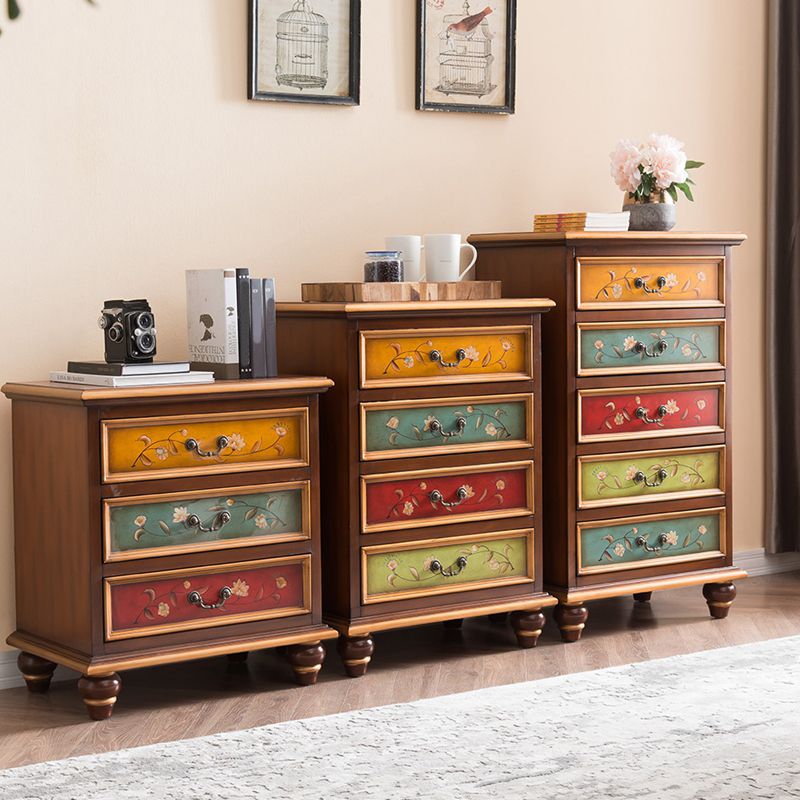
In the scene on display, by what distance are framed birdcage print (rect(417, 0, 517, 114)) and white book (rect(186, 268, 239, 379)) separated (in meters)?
0.95

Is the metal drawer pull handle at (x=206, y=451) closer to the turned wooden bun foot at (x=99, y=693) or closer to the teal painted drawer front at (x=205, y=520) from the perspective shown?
the teal painted drawer front at (x=205, y=520)

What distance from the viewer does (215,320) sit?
10.8 ft

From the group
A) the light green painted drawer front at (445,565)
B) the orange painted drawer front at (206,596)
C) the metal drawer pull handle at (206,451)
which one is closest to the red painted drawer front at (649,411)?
the light green painted drawer front at (445,565)

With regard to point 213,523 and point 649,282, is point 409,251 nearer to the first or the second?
point 649,282

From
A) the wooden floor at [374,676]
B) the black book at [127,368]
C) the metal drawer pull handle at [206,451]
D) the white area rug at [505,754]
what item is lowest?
the wooden floor at [374,676]

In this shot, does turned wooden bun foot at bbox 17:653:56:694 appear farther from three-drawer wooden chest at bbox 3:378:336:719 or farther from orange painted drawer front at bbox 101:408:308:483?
orange painted drawer front at bbox 101:408:308:483

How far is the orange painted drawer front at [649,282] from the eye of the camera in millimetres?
3686

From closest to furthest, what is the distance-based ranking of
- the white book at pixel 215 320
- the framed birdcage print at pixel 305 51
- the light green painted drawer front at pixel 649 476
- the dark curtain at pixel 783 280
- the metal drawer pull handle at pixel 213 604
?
the metal drawer pull handle at pixel 213 604
the white book at pixel 215 320
the framed birdcage print at pixel 305 51
the light green painted drawer front at pixel 649 476
the dark curtain at pixel 783 280

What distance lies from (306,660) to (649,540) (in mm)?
1075

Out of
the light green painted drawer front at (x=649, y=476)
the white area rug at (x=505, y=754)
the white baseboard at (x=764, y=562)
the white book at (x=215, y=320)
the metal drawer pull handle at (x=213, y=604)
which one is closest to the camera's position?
the white area rug at (x=505, y=754)

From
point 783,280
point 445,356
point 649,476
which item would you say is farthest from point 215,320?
point 783,280

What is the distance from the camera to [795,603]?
423 centimetres

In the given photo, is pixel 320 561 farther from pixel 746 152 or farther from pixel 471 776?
pixel 746 152

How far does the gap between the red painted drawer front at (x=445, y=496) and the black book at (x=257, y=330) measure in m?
0.37
